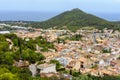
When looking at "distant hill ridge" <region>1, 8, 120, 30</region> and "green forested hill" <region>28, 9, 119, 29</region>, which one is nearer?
"distant hill ridge" <region>1, 8, 120, 30</region>

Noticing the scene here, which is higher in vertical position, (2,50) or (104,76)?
(2,50)

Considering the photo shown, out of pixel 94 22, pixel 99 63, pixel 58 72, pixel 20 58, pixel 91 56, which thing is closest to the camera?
pixel 58 72

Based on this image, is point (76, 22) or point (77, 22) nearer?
point (77, 22)

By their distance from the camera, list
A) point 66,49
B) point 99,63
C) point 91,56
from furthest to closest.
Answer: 1. point 66,49
2. point 91,56
3. point 99,63

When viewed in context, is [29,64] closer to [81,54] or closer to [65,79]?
[65,79]

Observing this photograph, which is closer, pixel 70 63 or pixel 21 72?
pixel 21 72

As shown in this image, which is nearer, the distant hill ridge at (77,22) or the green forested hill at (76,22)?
the distant hill ridge at (77,22)

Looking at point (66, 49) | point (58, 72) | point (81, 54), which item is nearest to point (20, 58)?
point (58, 72)
